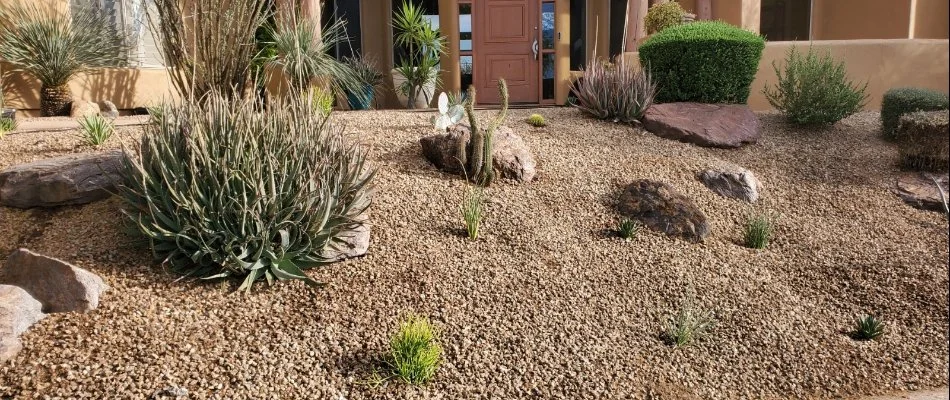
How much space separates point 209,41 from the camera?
654cm

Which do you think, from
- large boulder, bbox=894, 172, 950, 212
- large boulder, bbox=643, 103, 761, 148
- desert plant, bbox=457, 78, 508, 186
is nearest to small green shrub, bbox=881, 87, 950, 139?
large boulder, bbox=894, 172, 950, 212

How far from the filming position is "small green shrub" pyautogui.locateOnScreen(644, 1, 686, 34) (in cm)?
1030

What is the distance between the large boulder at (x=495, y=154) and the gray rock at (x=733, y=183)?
160 centimetres

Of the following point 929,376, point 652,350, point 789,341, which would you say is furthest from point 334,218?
point 929,376

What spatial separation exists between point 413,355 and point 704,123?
5.21m

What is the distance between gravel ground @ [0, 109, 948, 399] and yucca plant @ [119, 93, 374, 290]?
0.19 meters

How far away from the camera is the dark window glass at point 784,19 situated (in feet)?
43.7

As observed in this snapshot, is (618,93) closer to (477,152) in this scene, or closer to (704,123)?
(704,123)

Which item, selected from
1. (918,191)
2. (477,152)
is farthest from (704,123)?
(477,152)

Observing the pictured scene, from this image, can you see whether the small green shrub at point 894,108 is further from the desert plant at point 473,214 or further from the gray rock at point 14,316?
the gray rock at point 14,316

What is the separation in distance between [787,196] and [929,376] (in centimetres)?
275

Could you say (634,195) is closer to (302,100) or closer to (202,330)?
(302,100)

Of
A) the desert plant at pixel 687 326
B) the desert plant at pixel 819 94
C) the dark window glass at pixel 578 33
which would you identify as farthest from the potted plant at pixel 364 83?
the desert plant at pixel 687 326

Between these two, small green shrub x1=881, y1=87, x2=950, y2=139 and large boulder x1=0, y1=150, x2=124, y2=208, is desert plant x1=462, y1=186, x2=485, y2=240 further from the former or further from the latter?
small green shrub x1=881, y1=87, x2=950, y2=139
